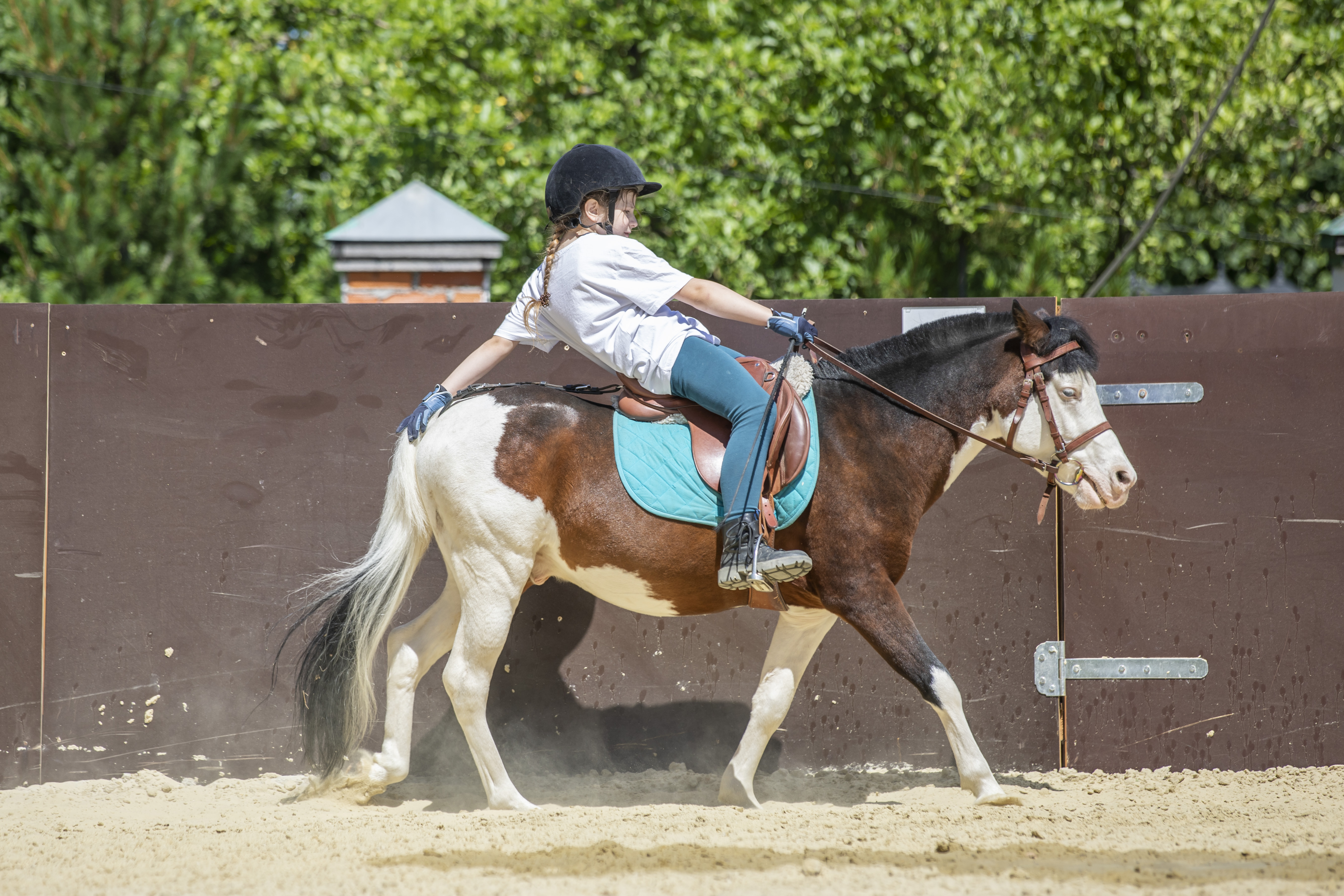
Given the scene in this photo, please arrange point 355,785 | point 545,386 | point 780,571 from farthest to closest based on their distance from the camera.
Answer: point 355,785 < point 545,386 < point 780,571

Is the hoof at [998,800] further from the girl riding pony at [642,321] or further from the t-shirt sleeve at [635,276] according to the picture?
the t-shirt sleeve at [635,276]

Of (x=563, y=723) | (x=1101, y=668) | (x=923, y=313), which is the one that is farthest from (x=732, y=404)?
(x=1101, y=668)

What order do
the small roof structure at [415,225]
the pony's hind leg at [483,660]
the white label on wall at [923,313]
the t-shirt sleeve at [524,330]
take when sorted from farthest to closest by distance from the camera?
the small roof structure at [415,225]
the white label on wall at [923,313]
the t-shirt sleeve at [524,330]
the pony's hind leg at [483,660]

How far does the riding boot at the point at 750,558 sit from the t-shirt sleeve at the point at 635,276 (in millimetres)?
816

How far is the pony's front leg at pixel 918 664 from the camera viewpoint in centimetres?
369

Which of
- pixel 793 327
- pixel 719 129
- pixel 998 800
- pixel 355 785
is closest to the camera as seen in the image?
pixel 793 327

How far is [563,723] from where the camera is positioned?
4645 mm

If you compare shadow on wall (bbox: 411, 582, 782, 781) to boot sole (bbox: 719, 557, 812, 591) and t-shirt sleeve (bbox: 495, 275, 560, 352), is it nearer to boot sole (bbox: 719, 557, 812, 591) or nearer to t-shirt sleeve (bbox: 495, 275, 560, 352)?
t-shirt sleeve (bbox: 495, 275, 560, 352)

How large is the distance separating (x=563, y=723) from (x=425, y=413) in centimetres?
151

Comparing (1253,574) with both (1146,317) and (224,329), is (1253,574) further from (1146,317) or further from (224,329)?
(224,329)

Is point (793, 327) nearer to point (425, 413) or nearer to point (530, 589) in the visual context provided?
point (425, 413)

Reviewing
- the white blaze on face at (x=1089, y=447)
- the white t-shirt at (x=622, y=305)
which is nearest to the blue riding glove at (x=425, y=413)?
the white t-shirt at (x=622, y=305)

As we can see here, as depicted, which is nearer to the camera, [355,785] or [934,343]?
[934,343]

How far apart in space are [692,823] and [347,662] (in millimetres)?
1420
